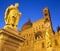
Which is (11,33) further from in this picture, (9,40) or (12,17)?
(12,17)

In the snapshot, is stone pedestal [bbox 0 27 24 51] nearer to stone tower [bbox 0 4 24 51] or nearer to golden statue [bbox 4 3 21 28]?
stone tower [bbox 0 4 24 51]

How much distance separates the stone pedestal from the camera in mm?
4755

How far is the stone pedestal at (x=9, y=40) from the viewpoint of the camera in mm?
4755

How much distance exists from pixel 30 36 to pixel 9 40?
42606mm

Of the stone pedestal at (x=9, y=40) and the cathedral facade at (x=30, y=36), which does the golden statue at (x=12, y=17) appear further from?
the stone pedestal at (x=9, y=40)

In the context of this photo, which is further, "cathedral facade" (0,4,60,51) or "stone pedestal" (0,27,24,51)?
"cathedral facade" (0,4,60,51)

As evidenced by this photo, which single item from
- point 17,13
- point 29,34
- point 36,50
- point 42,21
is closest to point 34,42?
point 36,50

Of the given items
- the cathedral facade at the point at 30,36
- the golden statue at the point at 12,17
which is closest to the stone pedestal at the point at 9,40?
the cathedral facade at the point at 30,36

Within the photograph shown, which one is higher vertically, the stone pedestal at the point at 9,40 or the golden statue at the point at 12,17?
the golden statue at the point at 12,17

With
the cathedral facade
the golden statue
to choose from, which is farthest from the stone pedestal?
the golden statue

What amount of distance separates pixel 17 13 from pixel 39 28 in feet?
139

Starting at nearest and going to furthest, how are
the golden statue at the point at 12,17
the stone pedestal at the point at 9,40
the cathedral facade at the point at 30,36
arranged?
the stone pedestal at the point at 9,40, the cathedral facade at the point at 30,36, the golden statue at the point at 12,17

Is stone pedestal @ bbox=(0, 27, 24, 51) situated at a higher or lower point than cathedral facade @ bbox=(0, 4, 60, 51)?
lower

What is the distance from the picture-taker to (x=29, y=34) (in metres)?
48.8
